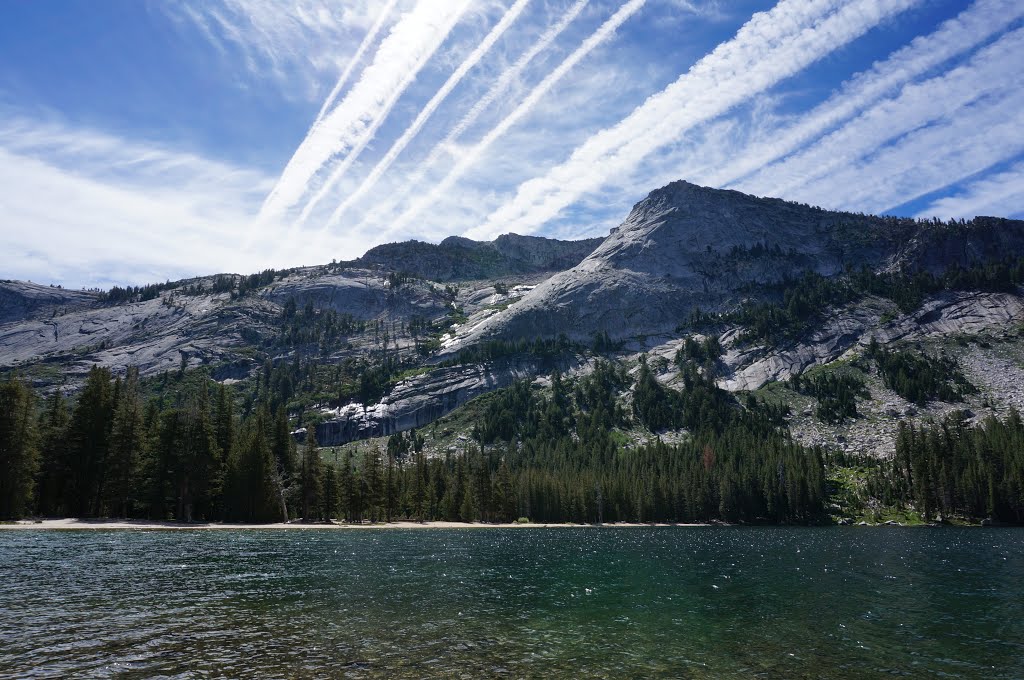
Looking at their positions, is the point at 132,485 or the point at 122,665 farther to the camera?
the point at 132,485

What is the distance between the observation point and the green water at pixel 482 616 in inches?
918

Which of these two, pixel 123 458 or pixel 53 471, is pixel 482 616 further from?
pixel 53 471

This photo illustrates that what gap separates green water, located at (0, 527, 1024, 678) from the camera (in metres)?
23.3

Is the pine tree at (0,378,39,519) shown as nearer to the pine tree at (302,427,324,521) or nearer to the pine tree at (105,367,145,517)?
the pine tree at (105,367,145,517)

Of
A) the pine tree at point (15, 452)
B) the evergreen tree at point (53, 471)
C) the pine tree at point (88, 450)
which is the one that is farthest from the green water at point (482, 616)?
the evergreen tree at point (53, 471)

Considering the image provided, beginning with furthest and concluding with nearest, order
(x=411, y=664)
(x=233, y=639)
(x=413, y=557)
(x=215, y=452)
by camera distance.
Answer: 1. (x=215, y=452)
2. (x=413, y=557)
3. (x=233, y=639)
4. (x=411, y=664)

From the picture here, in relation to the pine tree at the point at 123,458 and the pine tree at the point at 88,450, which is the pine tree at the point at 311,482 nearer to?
the pine tree at the point at 123,458

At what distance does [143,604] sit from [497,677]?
73.8ft

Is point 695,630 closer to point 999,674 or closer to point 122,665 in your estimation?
point 999,674

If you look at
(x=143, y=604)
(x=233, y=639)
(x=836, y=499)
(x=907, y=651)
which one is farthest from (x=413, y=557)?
(x=836, y=499)

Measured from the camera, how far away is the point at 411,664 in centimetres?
2320

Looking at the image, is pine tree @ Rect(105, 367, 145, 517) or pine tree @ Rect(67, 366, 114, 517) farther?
pine tree @ Rect(105, 367, 145, 517)

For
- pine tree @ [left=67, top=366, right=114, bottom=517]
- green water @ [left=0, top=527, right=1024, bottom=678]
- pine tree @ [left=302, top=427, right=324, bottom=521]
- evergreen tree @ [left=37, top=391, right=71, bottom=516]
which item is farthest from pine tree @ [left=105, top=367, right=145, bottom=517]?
pine tree @ [left=302, top=427, right=324, bottom=521]

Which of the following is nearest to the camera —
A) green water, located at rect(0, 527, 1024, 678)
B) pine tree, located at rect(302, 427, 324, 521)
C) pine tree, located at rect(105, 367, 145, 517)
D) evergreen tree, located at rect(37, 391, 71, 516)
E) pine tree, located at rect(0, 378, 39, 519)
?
green water, located at rect(0, 527, 1024, 678)
